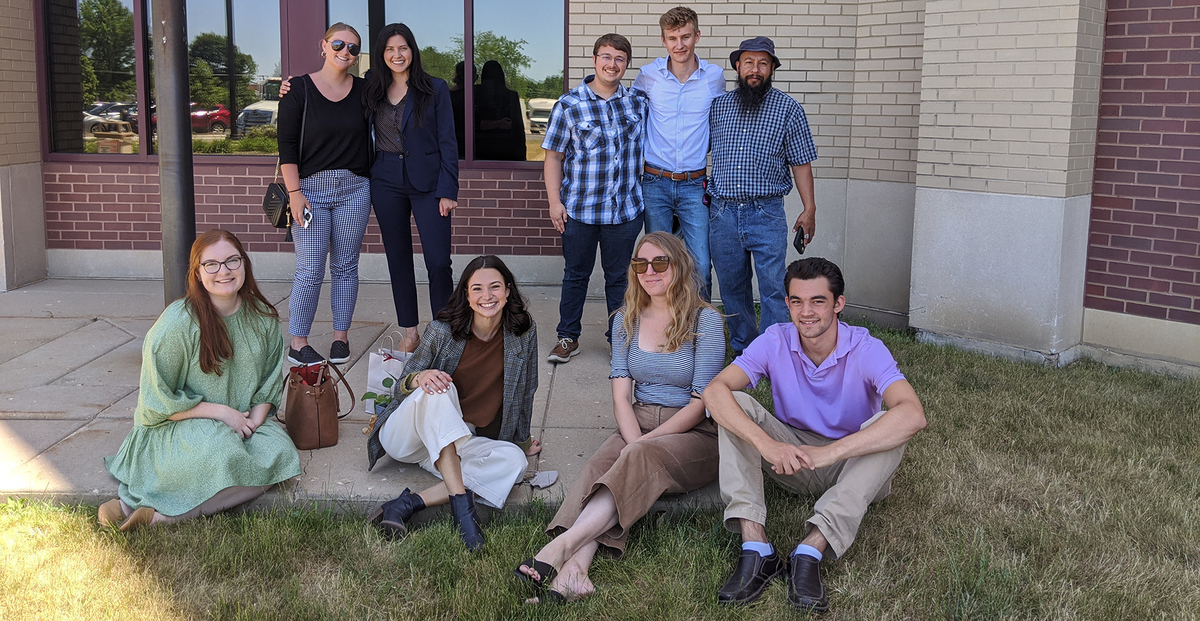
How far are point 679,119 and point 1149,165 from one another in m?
2.93

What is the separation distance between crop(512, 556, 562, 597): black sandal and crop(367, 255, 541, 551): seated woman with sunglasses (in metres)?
0.36

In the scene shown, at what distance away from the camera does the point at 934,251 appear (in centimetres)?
689

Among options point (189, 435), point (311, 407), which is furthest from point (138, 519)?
point (311, 407)

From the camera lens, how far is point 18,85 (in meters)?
8.06

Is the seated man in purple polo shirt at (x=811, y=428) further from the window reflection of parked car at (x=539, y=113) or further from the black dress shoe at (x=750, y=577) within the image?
the window reflection of parked car at (x=539, y=113)

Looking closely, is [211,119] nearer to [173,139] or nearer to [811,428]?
[173,139]

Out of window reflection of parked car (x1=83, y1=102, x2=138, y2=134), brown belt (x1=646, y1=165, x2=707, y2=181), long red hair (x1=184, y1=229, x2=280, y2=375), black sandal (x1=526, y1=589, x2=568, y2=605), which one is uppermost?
window reflection of parked car (x1=83, y1=102, x2=138, y2=134)

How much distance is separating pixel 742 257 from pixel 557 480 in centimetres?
216

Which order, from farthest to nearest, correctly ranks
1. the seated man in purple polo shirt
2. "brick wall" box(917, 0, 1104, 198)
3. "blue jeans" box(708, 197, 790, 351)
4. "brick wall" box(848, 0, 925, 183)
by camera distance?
"brick wall" box(848, 0, 925, 183) < "brick wall" box(917, 0, 1104, 198) < "blue jeans" box(708, 197, 790, 351) < the seated man in purple polo shirt

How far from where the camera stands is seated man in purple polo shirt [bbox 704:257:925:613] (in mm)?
3553

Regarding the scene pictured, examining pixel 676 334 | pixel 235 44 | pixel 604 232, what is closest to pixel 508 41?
pixel 235 44

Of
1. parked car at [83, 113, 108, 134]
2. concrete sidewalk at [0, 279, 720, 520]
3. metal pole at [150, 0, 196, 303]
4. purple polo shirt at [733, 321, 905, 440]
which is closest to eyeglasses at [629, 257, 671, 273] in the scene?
purple polo shirt at [733, 321, 905, 440]

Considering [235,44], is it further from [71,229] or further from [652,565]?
[652,565]

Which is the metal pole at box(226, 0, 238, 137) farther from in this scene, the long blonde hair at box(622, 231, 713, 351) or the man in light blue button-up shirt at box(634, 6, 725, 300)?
the long blonde hair at box(622, 231, 713, 351)
